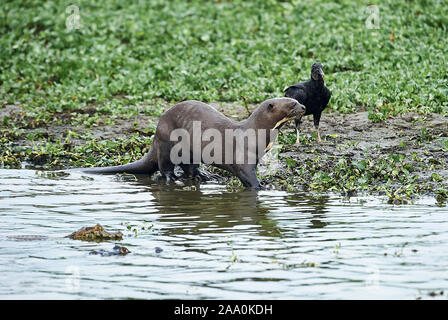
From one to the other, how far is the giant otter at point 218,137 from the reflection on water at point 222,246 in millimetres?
453

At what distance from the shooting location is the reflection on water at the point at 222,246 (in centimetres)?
604

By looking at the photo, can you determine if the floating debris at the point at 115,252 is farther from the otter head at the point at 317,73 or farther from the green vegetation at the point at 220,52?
the green vegetation at the point at 220,52

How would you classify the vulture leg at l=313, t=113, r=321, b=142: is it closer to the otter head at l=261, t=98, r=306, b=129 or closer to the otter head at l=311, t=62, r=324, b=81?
the otter head at l=311, t=62, r=324, b=81

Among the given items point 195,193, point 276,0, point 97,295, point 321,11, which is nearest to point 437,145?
point 195,193

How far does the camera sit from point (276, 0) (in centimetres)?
1912

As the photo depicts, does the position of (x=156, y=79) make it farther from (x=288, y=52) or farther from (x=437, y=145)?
(x=437, y=145)

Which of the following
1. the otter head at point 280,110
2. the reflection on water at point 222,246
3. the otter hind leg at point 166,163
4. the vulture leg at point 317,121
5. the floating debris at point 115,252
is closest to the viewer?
the reflection on water at point 222,246

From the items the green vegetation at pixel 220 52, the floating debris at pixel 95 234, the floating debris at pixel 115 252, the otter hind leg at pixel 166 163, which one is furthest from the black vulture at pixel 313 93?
the floating debris at pixel 115 252

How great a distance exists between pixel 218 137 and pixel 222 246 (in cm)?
325

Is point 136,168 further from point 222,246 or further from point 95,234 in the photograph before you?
point 222,246

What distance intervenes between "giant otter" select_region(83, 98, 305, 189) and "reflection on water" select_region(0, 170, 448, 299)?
0.45 meters

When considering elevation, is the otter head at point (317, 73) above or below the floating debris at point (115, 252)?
above
